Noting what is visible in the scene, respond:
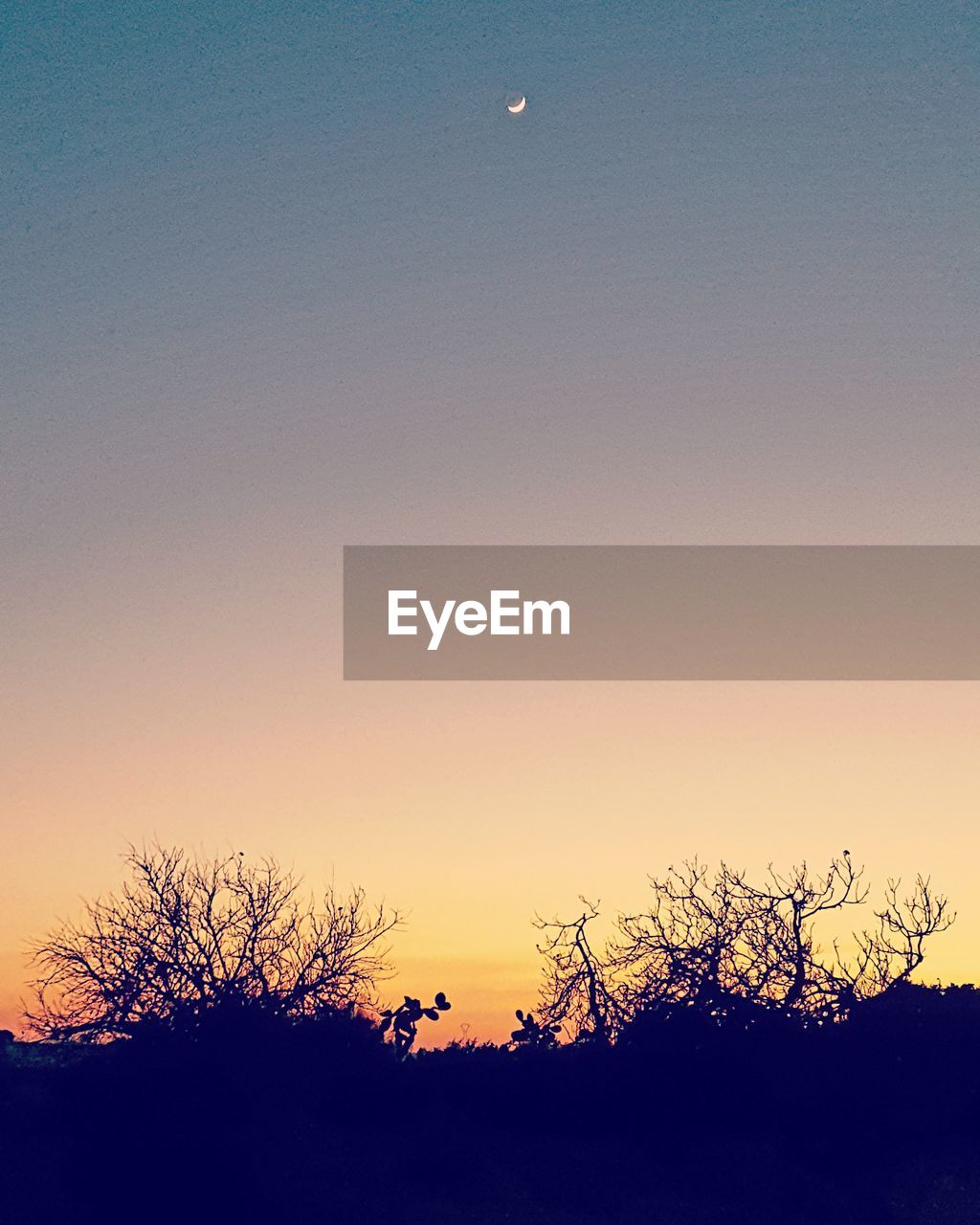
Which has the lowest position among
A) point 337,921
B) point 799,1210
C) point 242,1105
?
point 799,1210

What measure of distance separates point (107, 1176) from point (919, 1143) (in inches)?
621

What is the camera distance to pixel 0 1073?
2825 cm

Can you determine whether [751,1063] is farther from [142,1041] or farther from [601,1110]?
[142,1041]

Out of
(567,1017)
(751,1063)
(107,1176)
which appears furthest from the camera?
(567,1017)

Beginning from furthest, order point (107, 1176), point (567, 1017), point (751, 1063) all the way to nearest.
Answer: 1. point (567, 1017)
2. point (751, 1063)
3. point (107, 1176)

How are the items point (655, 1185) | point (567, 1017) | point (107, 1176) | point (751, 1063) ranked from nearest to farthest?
1. point (107, 1176)
2. point (655, 1185)
3. point (751, 1063)
4. point (567, 1017)

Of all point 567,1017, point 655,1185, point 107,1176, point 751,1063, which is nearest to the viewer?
point 107,1176

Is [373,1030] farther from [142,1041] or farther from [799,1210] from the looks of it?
[799,1210]

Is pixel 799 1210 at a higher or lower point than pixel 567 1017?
lower

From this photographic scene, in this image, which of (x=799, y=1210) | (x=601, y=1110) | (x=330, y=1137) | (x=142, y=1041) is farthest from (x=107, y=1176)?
(x=799, y=1210)

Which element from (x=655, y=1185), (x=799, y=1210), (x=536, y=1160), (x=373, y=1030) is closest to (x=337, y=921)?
(x=373, y=1030)

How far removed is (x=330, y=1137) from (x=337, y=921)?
489 cm

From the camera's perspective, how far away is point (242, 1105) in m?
24.7

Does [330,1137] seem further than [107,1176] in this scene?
Yes
